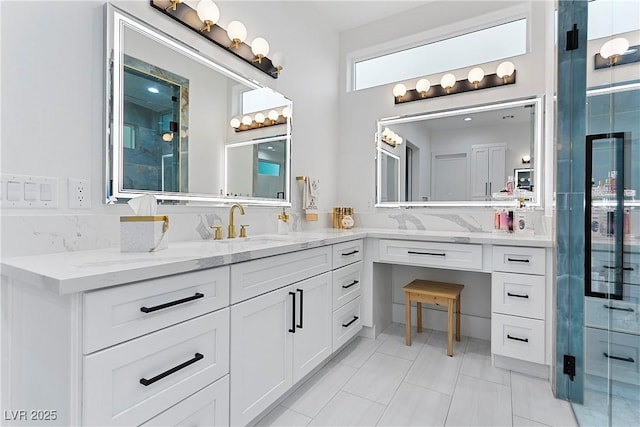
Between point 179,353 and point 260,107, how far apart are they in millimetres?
1722

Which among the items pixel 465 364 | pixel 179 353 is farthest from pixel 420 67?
pixel 179 353

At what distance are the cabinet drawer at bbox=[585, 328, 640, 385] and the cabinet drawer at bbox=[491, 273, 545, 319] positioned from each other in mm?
323

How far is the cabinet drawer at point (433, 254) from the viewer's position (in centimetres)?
214

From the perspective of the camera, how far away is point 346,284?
7.36 feet

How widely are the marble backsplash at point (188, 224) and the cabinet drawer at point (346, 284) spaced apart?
2.03ft

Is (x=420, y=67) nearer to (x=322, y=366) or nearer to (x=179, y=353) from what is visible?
(x=322, y=366)

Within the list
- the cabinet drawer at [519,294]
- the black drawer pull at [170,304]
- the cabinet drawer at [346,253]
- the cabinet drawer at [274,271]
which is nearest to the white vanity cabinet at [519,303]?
the cabinet drawer at [519,294]

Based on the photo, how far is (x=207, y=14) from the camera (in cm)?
179

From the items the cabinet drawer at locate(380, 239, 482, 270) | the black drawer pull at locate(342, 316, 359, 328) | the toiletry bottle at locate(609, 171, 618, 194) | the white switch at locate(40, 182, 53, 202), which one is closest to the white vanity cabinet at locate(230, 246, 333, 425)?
the black drawer pull at locate(342, 316, 359, 328)

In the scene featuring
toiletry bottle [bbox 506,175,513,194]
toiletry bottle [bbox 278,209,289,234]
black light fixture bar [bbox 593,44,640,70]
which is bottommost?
toiletry bottle [bbox 278,209,289,234]

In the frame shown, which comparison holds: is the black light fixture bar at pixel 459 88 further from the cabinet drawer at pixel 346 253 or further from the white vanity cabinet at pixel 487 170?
the cabinet drawer at pixel 346 253

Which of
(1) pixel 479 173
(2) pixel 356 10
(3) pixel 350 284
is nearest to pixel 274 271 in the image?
(3) pixel 350 284

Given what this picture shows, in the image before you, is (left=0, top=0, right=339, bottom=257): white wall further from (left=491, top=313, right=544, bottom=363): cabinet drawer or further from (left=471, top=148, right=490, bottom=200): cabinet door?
(left=471, top=148, right=490, bottom=200): cabinet door

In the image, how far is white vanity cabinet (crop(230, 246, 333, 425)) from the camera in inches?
52.4
